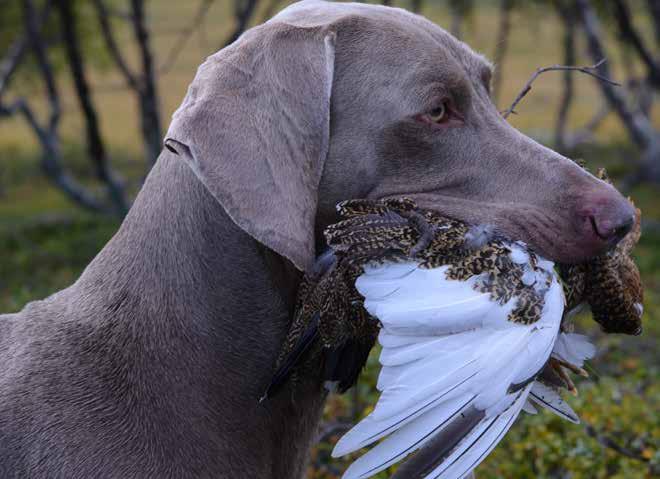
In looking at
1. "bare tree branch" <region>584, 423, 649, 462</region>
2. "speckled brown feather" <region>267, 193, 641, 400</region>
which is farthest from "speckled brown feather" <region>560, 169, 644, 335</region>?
"bare tree branch" <region>584, 423, 649, 462</region>

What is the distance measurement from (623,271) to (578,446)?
156cm

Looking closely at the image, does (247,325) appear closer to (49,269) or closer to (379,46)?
(379,46)

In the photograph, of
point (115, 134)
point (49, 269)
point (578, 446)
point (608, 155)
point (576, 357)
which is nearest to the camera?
point (576, 357)

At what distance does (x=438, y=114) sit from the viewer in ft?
8.09

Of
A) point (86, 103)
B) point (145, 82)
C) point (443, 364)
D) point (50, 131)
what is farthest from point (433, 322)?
point (50, 131)

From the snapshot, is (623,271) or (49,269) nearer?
(623,271)

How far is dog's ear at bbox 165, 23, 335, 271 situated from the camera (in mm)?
2139

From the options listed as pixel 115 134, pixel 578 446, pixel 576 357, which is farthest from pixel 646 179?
pixel 115 134

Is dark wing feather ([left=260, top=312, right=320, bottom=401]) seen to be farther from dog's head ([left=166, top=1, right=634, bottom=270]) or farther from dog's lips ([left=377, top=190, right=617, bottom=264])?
dog's lips ([left=377, top=190, right=617, bottom=264])

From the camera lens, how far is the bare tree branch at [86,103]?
838 cm

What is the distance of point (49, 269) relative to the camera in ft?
31.2

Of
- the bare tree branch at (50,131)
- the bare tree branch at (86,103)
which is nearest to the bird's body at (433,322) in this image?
the bare tree branch at (86,103)

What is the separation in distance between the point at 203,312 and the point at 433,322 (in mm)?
620

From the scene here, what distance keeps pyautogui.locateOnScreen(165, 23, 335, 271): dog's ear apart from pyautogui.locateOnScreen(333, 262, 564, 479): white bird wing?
27 cm
